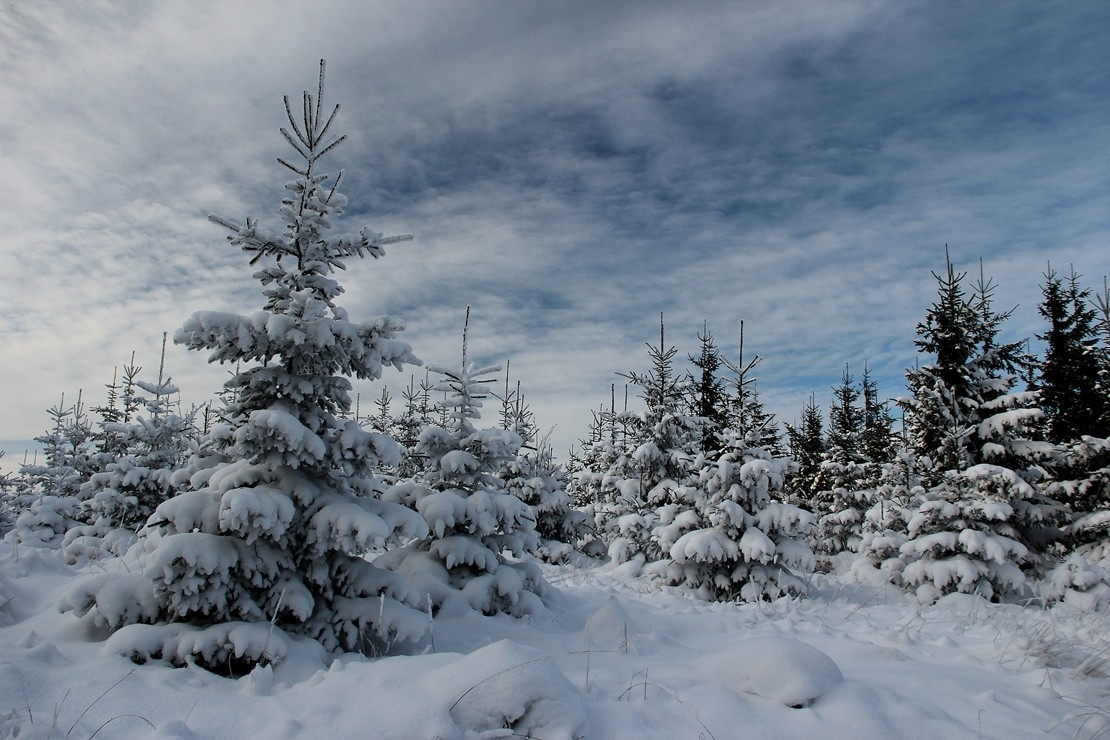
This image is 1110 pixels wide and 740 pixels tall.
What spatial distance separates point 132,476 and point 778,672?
1625 centimetres

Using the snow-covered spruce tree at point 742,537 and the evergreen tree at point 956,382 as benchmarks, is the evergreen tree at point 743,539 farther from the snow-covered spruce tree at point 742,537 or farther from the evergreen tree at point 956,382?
the evergreen tree at point 956,382

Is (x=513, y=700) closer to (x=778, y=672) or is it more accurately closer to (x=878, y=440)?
(x=778, y=672)

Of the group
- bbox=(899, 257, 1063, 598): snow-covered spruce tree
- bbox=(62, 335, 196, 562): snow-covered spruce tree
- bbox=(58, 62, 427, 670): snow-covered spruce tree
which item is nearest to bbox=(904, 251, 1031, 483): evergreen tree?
bbox=(899, 257, 1063, 598): snow-covered spruce tree

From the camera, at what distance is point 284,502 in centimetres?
579

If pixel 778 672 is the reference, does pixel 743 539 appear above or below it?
below

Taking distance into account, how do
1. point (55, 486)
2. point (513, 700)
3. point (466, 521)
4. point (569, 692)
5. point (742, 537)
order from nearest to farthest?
point (513, 700) → point (569, 692) → point (466, 521) → point (742, 537) → point (55, 486)

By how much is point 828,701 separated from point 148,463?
18.2 m

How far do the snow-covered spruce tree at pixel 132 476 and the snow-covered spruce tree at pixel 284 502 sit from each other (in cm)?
918

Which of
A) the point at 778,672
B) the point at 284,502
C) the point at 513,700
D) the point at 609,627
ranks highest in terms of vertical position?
the point at 284,502

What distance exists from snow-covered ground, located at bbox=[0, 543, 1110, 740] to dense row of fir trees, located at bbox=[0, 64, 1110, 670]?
1.99ft

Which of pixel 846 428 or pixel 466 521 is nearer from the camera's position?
pixel 466 521

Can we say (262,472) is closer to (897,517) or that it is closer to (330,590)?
(330,590)

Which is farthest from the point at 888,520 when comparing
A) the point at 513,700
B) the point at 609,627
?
the point at 513,700

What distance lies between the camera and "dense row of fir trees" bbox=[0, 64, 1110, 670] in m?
5.96
